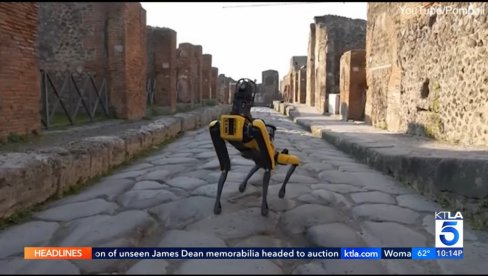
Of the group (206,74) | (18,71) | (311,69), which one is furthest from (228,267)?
(206,74)

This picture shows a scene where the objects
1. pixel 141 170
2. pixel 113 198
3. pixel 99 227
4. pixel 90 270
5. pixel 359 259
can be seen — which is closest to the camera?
pixel 90 270

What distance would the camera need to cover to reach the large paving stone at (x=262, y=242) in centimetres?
235

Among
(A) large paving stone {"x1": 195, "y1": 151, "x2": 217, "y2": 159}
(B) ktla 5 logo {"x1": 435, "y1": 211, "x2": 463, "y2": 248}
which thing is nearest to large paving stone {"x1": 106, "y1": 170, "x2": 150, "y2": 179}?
(A) large paving stone {"x1": 195, "y1": 151, "x2": 217, "y2": 159}

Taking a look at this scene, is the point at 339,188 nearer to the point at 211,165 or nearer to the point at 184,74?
the point at 211,165

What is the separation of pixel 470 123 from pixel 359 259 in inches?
142

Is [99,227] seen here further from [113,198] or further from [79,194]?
[79,194]

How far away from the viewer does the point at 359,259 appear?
85.0 inches

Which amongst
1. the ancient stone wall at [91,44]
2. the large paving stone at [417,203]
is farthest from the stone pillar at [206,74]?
the large paving stone at [417,203]

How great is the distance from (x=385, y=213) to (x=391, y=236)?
1.73 feet

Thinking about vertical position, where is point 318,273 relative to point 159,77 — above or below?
below

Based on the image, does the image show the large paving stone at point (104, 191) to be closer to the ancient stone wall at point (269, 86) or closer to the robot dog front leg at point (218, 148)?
the robot dog front leg at point (218, 148)

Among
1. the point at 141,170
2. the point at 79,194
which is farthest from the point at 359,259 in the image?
the point at 141,170

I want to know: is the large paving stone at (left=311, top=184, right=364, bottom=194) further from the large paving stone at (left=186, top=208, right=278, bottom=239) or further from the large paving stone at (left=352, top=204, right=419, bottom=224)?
the large paving stone at (left=186, top=208, right=278, bottom=239)

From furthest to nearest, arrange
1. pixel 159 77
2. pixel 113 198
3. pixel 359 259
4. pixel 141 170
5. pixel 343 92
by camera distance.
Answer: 1. pixel 159 77
2. pixel 343 92
3. pixel 141 170
4. pixel 113 198
5. pixel 359 259
